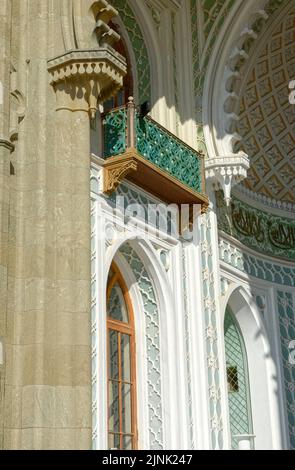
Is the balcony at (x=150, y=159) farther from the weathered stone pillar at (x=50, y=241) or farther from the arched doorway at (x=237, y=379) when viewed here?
the arched doorway at (x=237, y=379)

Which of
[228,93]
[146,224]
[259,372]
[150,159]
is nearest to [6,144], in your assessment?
[150,159]

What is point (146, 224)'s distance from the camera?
915cm

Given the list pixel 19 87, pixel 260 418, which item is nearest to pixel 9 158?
pixel 19 87

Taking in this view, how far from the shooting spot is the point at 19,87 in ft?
22.9

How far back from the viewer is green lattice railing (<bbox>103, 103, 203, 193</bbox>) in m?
8.71

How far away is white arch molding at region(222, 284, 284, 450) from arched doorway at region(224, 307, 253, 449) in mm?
65

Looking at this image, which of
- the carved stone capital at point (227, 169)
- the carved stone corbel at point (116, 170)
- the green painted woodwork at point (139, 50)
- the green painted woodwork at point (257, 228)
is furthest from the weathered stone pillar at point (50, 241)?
the green painted woodwork at point (257, 228)

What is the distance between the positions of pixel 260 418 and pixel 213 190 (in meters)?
3.31

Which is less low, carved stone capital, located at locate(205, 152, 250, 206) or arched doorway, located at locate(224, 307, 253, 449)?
carved stone capital, located at locate(205, 152, 250, 206)

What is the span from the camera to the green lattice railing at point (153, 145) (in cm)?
871

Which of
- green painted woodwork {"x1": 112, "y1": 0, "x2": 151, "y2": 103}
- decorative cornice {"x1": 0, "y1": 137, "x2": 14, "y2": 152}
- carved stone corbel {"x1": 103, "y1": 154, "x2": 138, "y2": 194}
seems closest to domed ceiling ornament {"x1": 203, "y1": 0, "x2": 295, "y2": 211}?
→ green painted woodwork {"x1": 112, "y1": 0, "x2": 151, "y2": 103}

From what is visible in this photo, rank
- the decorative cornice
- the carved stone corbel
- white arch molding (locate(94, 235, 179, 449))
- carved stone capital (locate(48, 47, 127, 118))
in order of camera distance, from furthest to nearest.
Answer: white arch molding (locate(94, 235, 179, 449)) < the carved stone corbel < carved stone capital (locate(48, 47, 127, 118)) < the decorative cornice

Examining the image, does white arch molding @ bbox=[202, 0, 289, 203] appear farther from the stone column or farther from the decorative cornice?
the decorative cornice
